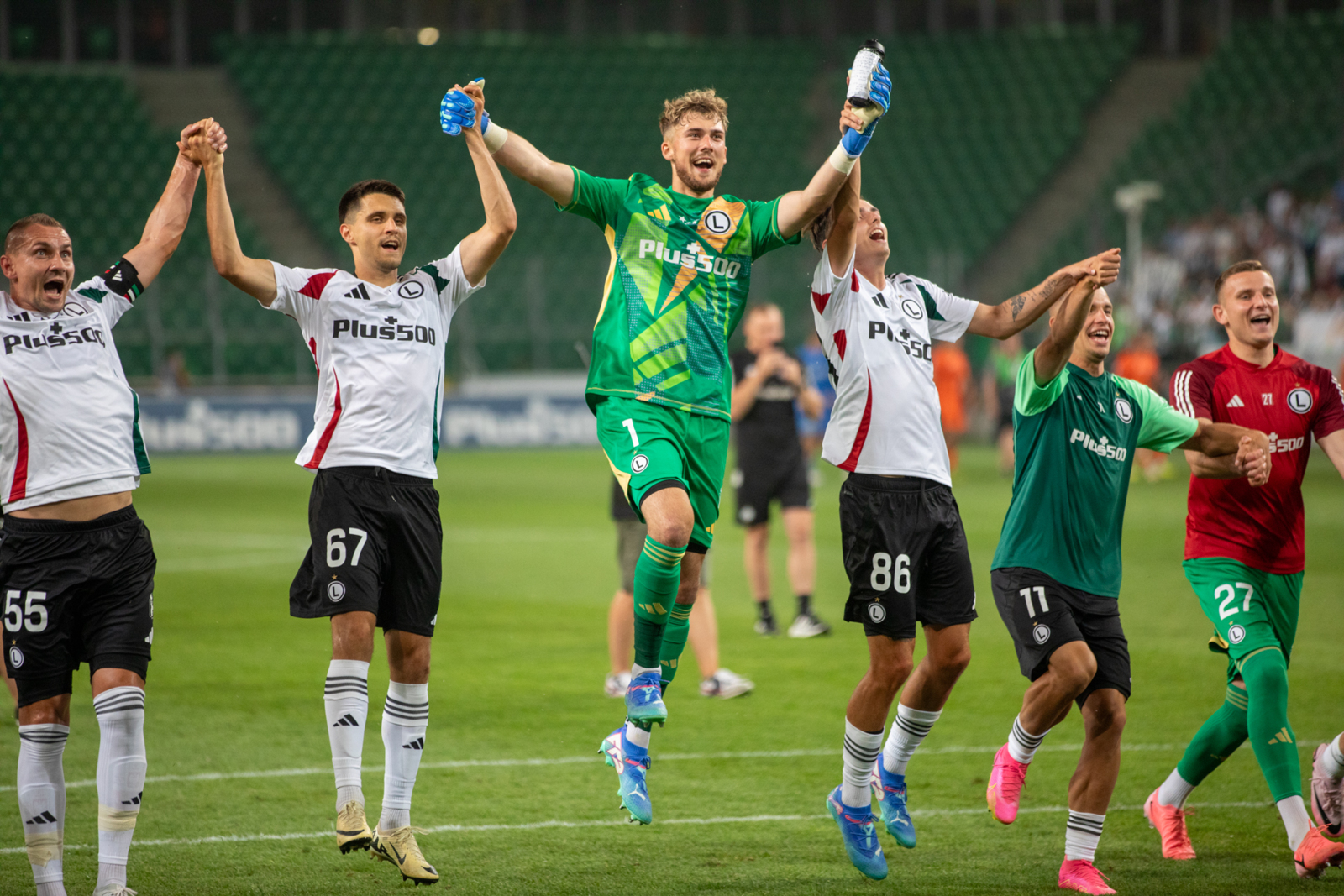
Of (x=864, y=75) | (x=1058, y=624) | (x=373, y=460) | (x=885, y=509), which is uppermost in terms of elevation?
(x=864, y=75)

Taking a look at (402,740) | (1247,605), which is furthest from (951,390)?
(402,740)

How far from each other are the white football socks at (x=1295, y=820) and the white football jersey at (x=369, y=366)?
149 inches

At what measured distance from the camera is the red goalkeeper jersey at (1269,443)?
607cm

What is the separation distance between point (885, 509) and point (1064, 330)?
3.41 feet

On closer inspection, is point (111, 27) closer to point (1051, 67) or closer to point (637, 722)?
point (1051, 67)

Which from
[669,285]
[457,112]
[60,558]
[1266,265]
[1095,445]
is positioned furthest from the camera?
[1266,265]

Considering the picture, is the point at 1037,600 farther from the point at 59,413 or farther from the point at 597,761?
the point at 59,413

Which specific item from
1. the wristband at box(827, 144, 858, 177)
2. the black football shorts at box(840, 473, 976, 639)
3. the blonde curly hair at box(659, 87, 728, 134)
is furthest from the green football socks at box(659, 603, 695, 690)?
the blonde curly hair at box(659, 87, 728, 134)

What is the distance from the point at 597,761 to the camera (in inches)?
309

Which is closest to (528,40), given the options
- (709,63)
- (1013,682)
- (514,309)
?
(709,63)

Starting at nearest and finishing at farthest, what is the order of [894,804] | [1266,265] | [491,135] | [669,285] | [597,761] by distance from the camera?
[491,135] < [669,285] < [894,804] < [597,761] < [1266,265]

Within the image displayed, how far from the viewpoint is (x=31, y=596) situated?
5.23 meters

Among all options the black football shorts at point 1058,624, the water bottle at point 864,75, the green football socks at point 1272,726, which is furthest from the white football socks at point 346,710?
the green football socks at point 1272,726

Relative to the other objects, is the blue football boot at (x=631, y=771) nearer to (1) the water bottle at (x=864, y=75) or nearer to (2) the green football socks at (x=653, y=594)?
(2) the green football socks at (x=653, y=594)
